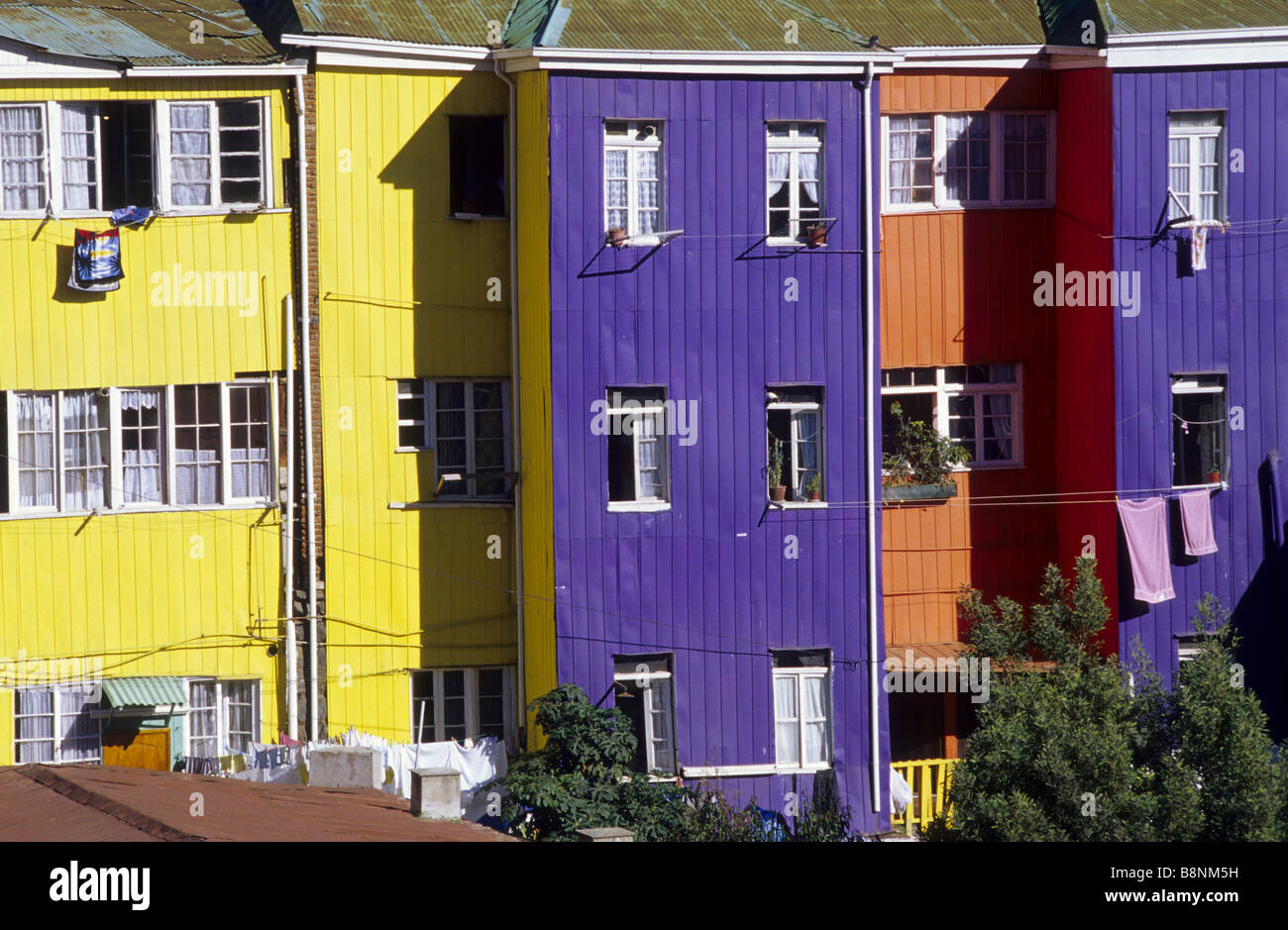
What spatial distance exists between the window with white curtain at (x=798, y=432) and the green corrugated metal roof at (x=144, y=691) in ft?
29.6

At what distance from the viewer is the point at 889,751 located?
23.4 metres

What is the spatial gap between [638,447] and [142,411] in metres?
7.03

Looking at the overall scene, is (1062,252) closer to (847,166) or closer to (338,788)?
(847,166)

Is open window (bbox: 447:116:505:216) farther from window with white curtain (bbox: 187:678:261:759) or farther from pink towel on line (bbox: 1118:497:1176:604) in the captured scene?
pink towel on line (bbox: 1118:497:1176:604)

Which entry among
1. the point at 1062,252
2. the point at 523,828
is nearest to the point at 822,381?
the point at 1062,252

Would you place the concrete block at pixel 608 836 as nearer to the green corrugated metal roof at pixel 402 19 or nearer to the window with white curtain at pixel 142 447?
the window with white curtain at pixel 142 447

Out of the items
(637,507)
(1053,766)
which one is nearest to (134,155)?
(637,507)

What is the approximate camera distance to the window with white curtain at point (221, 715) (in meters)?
22.4

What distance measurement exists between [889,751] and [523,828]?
6.28 metres

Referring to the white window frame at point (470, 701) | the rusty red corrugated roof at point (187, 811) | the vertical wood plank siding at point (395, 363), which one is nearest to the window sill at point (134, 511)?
the vertical wood plank siding at point (395, 363)

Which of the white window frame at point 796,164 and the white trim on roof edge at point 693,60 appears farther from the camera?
the white window frame at point 796,164

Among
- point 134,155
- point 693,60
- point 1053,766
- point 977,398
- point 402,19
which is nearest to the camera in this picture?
point 1053,766

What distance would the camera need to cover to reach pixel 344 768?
1955 centimetres

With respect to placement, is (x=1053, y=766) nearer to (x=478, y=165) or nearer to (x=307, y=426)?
(x=307, y=426)
